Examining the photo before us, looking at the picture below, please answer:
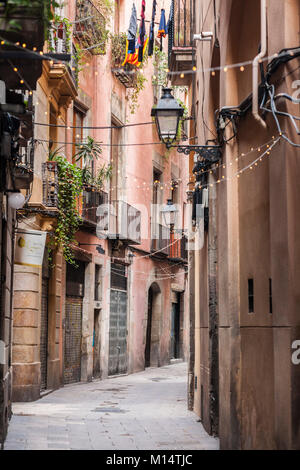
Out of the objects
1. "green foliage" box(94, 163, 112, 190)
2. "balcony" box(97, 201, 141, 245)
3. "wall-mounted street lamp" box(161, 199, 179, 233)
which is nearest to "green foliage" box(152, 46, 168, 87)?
"balcony" box(97, 201, 141, 245)

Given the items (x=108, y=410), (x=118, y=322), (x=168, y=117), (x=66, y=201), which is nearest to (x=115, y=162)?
(x=118, y=322)

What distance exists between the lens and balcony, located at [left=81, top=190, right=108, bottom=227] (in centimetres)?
2083

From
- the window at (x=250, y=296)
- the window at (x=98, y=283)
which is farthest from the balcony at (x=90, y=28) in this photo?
the window at (x=250, y=296)

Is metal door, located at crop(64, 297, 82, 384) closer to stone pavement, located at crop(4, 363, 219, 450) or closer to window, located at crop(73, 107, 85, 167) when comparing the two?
stone pavement, located at crop(4, 363, 219, 450)

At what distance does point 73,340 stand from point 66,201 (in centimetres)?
467

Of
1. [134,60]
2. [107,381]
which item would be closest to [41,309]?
[107,381]

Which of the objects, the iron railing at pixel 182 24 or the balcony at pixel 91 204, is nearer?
the iron railing at pixel 182 24

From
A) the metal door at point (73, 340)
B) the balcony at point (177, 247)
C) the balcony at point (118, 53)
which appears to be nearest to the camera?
the metal door at point (73, 340)

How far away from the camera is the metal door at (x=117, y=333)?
24188mm

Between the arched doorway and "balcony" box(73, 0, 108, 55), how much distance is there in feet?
36.0

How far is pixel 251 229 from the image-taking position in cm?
948

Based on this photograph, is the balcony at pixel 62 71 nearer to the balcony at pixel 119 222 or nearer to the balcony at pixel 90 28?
the balcony at pixel 90 28

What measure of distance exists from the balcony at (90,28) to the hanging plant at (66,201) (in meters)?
4.31

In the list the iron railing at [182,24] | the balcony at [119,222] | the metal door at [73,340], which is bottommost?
the metal door at [73,340]
